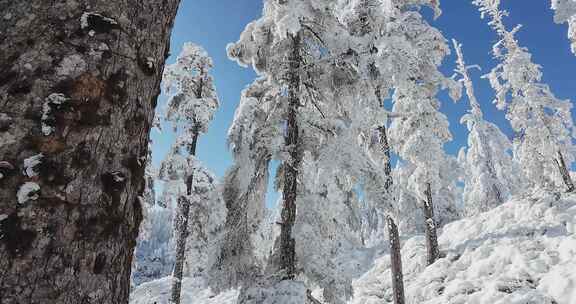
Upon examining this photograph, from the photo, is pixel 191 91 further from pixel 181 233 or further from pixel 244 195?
pixel 244 195

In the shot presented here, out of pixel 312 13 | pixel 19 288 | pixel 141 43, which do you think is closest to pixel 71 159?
pixel 19 288

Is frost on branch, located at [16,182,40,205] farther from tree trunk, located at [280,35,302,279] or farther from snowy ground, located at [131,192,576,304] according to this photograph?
snowy ground, located at [131,192,576,304]

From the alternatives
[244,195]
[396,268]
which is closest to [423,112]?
[396,268]

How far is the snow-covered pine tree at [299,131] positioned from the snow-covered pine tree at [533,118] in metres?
17.7

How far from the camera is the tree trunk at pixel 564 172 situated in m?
18.7

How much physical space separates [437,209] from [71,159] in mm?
28385

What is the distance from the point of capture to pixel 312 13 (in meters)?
8.53

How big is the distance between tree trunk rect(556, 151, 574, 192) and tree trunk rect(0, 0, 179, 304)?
72.3ft

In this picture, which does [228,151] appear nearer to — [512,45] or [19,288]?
[19,288]

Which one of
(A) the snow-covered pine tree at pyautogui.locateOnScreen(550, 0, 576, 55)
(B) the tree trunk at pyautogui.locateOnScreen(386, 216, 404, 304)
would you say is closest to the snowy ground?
(B) the tree trunk at pyautogui.locateOnScreen(386, 216, 404, 304)

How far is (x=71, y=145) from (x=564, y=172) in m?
23.7

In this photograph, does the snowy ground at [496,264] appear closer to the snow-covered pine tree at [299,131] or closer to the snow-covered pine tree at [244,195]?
the snow-covered pine tree at [299,131]

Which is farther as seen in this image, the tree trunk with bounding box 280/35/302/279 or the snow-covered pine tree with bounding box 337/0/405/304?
the snow-covered pine tree with bounding box 337/0/405/304

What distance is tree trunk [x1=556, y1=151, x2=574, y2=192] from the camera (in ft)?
61.5
